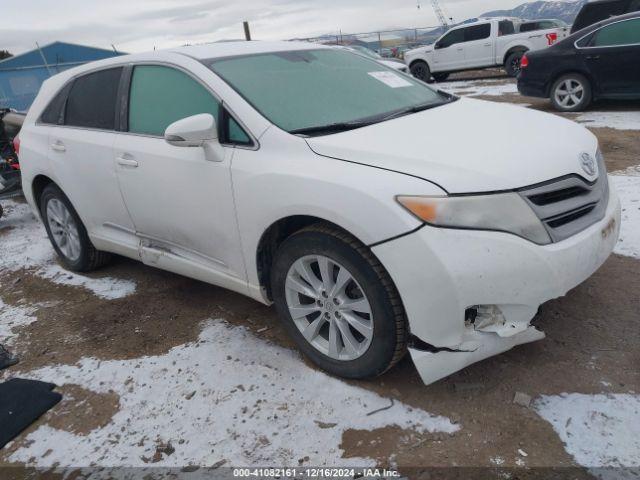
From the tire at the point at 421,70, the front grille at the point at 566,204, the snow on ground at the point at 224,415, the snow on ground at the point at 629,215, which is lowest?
the snow on ground at the point at 224,415

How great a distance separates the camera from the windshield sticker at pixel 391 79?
3.19 meters

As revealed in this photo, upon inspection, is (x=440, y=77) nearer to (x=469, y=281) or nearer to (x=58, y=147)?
(x=58, y=147)

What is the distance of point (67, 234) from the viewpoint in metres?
4.16

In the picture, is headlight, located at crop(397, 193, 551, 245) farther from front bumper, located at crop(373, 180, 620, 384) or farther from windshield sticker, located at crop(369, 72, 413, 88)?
windshield sticker, located at crop(369, 72, 413, 88)

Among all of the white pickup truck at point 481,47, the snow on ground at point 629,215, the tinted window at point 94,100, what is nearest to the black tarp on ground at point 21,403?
the tinted window at point 94,100

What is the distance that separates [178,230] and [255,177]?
0.81m

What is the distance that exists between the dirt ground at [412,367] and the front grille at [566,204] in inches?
20.7

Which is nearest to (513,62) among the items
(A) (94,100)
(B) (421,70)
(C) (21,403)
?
(B) (421,70)

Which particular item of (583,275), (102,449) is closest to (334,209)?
(583,275)

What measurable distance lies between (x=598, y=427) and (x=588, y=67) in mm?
7367

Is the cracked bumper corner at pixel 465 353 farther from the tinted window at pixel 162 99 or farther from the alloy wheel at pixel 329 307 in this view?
the tinted window at pixel 162 99

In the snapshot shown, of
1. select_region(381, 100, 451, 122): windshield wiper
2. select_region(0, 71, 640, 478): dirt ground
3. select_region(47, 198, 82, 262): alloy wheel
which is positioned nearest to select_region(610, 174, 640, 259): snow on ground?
select_region(0, 71, 640, 478): dirt ground

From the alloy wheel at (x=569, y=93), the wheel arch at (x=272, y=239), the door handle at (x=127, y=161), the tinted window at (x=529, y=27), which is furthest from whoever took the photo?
the tinted window at (x=529, y=27)

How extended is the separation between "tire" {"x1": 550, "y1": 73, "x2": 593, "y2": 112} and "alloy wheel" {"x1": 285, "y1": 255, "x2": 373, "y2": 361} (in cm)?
736
